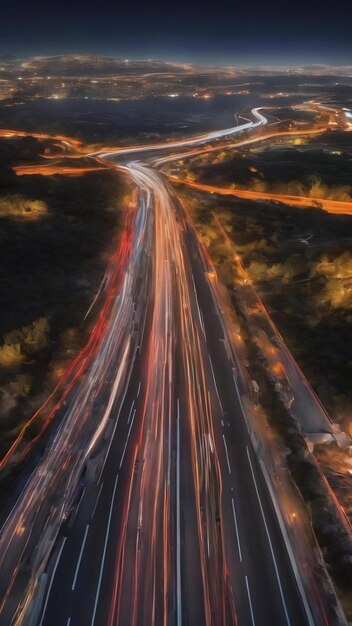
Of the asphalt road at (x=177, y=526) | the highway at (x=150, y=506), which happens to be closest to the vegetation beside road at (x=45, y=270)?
the highway at (x=150, y=506)

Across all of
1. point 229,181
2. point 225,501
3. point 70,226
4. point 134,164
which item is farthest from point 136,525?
point 134,164

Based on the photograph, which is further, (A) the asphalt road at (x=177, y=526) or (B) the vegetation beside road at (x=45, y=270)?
(B) the vegetation beside road at (x=45, y=270)

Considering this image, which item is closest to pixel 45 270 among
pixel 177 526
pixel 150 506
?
pixel 150 506

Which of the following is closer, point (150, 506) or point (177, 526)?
point (177, 526)

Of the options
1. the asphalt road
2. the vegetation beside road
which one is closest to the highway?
the asphalt road

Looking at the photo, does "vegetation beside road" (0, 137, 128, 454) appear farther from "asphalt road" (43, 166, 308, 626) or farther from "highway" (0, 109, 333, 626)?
"asphalt road" (43, 166, 308, 626)

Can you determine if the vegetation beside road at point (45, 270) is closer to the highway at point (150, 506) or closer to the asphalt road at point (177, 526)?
the highway at point (150, 506)

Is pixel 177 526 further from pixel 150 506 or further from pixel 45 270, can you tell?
pixel 45 270

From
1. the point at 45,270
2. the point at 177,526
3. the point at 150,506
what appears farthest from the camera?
the point at 45,270

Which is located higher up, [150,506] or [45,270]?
[45,270]
